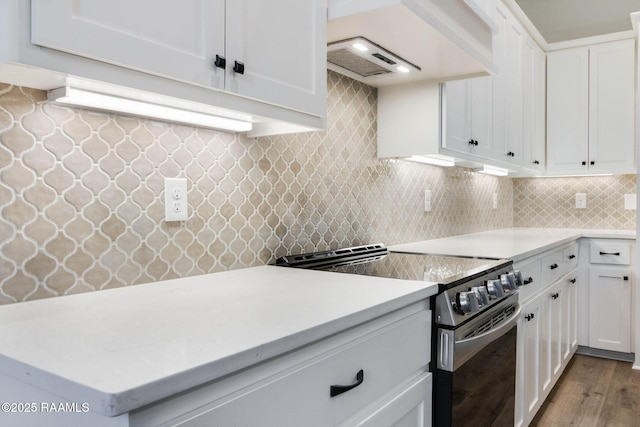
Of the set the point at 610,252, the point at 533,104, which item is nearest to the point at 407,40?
the point at 533,104

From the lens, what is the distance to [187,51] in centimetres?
98

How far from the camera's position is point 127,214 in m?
1.23

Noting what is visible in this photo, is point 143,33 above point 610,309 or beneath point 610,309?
above

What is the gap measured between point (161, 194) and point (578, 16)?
4086 millimetres

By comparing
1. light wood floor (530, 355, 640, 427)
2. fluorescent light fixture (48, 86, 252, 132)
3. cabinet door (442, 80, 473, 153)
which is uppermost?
cabinet door (442, 80, 473, 153)

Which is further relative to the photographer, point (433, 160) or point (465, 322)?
point (433, 160)

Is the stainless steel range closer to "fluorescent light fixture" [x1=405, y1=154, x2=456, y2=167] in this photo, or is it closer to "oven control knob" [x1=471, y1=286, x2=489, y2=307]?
"oven control knob" [x1=471, y1=286, x2=489, y2=307]

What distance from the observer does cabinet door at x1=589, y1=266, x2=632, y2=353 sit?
338 centimetres

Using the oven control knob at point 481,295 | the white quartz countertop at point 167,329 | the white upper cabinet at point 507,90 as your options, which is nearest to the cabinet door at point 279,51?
the white quartz countertop at point 167,329

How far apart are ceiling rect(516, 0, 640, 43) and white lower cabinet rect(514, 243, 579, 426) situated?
6.28ft

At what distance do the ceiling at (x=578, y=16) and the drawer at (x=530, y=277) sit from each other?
259 centimetres

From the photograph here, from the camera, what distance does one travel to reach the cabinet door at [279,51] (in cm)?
110

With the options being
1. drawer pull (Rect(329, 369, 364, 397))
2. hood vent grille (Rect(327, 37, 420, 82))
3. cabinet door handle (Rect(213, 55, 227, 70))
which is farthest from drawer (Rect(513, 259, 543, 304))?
cabinet door handle (Rect(213, 55, 227, 70))

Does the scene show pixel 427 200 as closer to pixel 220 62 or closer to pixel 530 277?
pixel 530 277
